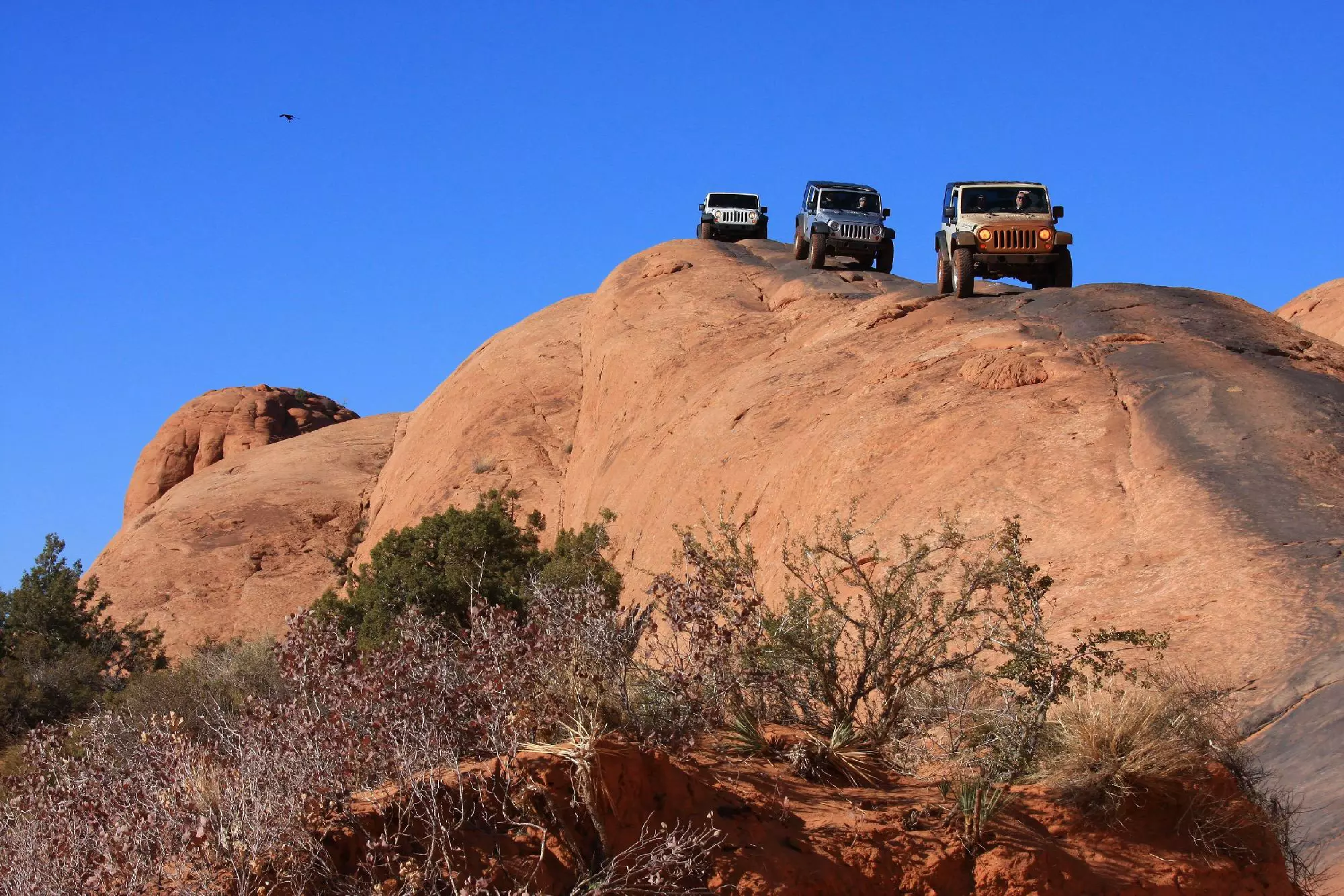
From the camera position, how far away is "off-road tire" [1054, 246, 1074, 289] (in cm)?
2545

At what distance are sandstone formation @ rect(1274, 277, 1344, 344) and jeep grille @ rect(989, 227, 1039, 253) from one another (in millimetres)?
28661

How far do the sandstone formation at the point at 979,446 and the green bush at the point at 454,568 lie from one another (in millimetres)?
1234

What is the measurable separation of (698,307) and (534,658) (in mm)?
25381

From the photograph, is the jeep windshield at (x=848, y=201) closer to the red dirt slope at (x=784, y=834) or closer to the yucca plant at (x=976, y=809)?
the red dirt slope at (x=784, y=834)

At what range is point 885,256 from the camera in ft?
109

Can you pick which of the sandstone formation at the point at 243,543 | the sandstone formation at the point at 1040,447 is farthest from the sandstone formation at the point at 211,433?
the sandstone formation at the point at 1040,447


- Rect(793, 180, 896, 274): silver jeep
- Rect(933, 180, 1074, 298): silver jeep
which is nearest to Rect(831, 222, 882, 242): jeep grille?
Rect(793, 180, 896, 274): silver jeep

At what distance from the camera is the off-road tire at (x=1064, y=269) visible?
2545 cm

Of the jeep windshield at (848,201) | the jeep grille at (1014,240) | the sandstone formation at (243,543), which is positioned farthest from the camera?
the sandstone formation at (243,543)

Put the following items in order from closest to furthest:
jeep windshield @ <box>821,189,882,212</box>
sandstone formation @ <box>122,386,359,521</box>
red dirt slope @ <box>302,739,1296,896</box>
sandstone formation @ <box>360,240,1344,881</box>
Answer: red dirt slope @ <box>302,739,1296,896</box>, sandstone formation @ <box>360,240,1344,881</box>, jeep windshield @ <box>821,189,882,212</box>, sandstone formation @ <box>122,386,359,521</box>

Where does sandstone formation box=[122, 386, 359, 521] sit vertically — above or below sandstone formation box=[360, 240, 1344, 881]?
above

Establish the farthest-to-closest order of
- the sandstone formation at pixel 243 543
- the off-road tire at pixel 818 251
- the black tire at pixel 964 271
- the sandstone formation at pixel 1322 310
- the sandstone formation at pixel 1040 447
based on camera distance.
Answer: the sandstone formation at pixel 1322 310, the sandstone formation at pixel 243 543, the off-road tire at pixel 818 251, the black tire at pixel 964 271, the sandstone formation at pixel 1040 447

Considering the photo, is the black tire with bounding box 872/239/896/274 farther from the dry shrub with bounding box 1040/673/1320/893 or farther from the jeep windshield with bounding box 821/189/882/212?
the dry shrub with bounding box 1040/673/1320/893

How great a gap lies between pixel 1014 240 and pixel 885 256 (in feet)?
27.6
